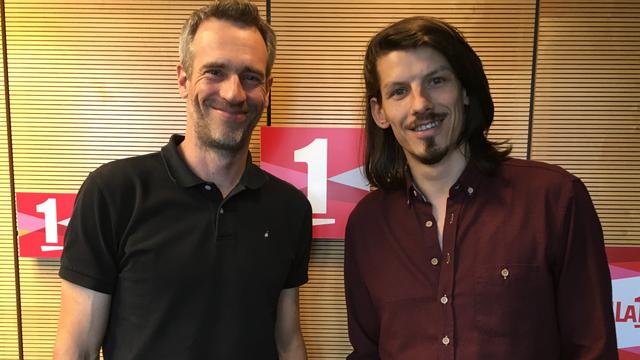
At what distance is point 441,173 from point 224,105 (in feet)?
2.53

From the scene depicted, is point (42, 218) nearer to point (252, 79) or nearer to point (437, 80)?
point (252, 79)

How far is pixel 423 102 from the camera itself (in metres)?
1.44

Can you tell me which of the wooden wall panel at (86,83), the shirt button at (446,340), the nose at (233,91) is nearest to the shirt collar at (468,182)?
the shirt button at (446,340)

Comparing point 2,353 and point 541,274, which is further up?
point 541,274

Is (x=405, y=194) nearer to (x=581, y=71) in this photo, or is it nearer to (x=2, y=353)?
(x=581, y=71)

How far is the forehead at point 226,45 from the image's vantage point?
148 centimetres

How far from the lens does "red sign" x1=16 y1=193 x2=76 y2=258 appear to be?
215cm

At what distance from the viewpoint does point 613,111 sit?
211 centimetres

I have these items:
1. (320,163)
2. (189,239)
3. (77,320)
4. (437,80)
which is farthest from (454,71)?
(77,320)

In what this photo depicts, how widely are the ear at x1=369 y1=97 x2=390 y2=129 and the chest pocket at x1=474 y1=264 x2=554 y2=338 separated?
0.63 metres

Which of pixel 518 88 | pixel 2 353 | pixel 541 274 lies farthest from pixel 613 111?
pixel 2 353

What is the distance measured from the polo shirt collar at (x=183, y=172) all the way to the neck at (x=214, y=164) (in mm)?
33

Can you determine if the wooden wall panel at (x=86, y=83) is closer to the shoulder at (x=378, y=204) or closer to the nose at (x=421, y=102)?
the shoulder at (x=378, y=204)

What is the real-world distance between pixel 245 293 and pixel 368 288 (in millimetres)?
450
